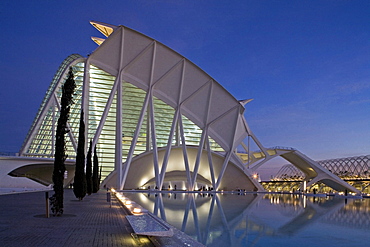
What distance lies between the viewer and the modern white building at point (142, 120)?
129 feet

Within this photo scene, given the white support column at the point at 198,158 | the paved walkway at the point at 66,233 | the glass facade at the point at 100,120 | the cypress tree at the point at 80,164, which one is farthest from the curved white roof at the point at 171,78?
the paved walkway at the point at 66,233

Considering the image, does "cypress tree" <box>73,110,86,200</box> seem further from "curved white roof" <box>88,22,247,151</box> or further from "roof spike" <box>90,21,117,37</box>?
"curved white roof" <box>88,22,247,151</box>

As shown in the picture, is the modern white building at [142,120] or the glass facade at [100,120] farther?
the glass facade at [100,120]

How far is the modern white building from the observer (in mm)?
39338

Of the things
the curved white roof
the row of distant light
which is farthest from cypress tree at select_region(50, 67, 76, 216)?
the curved white roof

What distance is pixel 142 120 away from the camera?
3944 centimetres

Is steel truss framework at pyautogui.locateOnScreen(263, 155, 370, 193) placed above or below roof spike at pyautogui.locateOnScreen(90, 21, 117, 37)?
below

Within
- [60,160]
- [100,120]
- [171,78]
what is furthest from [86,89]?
[60,160]

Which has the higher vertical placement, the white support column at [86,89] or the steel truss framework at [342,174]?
the white support column at [86,89]

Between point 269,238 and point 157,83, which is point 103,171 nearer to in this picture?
point 157,83

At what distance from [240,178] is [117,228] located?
136ft

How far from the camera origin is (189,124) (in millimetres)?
54344

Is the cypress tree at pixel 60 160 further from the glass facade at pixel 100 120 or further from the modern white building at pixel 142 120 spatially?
the glass facade at pixel 100 120

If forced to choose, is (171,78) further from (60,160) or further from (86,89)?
(60,160)
